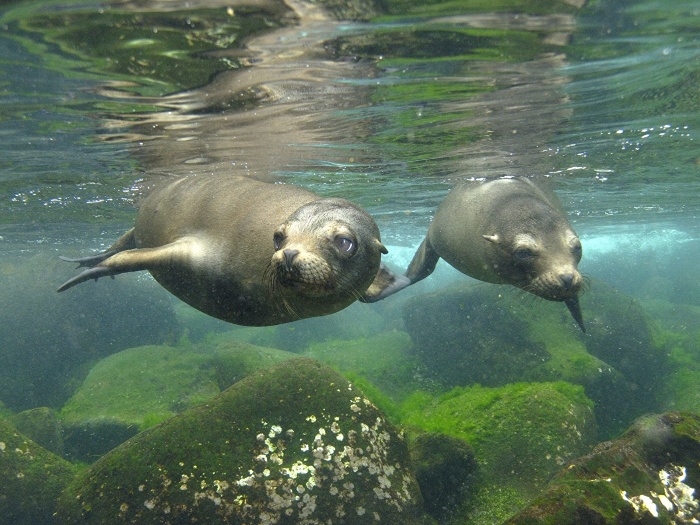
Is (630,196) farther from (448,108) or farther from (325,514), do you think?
(325,514)

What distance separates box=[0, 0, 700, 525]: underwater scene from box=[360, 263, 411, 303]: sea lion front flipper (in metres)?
0.03

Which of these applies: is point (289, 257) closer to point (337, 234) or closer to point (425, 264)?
point (337, 234)

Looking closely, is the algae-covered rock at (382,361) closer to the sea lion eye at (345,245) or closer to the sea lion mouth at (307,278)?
the sea lion eye at (345,245)

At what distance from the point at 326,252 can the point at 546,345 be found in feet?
30.2

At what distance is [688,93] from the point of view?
24.5 feet

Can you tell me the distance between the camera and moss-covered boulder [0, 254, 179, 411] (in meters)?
14.4

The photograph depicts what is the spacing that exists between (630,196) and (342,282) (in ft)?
60.7

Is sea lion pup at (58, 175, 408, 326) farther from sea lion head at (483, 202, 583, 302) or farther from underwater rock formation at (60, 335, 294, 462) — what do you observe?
underwater rock formation at (60, 335, 294, 462)

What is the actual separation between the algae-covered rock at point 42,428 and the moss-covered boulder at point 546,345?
8226mm

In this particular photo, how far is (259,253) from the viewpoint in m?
4.11

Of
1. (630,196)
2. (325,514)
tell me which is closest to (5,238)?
(325,514)

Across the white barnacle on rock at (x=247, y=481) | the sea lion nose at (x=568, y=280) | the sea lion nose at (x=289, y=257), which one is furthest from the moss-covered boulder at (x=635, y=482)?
the white barnacle on rock at (x=247, y=481)

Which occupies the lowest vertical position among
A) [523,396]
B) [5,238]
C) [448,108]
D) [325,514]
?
[5,238]

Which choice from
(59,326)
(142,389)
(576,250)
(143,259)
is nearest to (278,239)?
(143,259)
